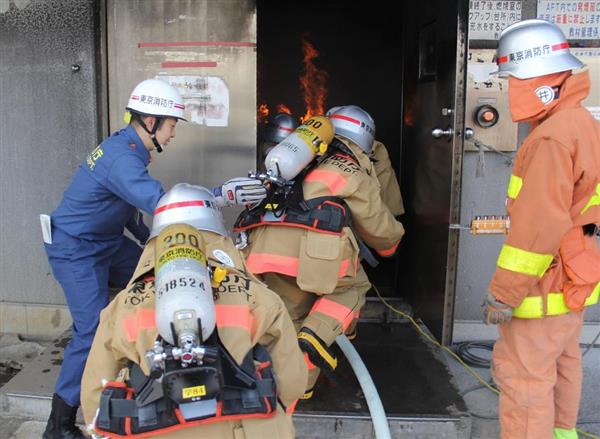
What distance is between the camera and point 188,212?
2172 millimetres

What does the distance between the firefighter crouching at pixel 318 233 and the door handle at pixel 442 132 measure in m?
0.50

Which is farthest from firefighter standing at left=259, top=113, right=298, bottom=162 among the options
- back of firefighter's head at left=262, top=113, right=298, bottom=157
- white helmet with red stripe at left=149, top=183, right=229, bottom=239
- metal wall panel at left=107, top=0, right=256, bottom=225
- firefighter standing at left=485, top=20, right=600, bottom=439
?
white helmet with red stripe at left=149, top=183, right=229, bottom=239

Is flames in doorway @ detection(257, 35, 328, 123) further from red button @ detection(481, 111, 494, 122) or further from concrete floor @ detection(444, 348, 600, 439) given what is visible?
concrete floor @ detection(444, 348, 600, 439)

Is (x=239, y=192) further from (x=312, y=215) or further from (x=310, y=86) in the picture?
(x=310, y=86)

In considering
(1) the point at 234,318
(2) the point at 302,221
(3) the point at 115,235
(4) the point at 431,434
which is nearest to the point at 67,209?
(3) the point at 115,235

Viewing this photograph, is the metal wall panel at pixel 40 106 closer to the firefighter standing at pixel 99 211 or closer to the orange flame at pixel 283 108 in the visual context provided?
the firefighter standing at pixel 99 211

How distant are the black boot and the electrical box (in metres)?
2.79

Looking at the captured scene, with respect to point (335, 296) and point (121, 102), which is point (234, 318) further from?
point (121, 102)

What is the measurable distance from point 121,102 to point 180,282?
128 inches

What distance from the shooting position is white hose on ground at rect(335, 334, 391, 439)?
2969mm

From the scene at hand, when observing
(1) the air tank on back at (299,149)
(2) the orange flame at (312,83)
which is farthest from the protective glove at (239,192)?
(2) the orange flame at (312,83)

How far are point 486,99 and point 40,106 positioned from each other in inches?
119

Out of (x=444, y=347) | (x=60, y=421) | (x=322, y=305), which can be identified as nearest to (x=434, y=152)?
(x=444, y=347)

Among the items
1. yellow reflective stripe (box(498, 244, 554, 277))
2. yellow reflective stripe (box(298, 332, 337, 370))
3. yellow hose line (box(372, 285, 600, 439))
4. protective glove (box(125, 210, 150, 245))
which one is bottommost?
yellow hose line (box(372, 285, 600, 439))
